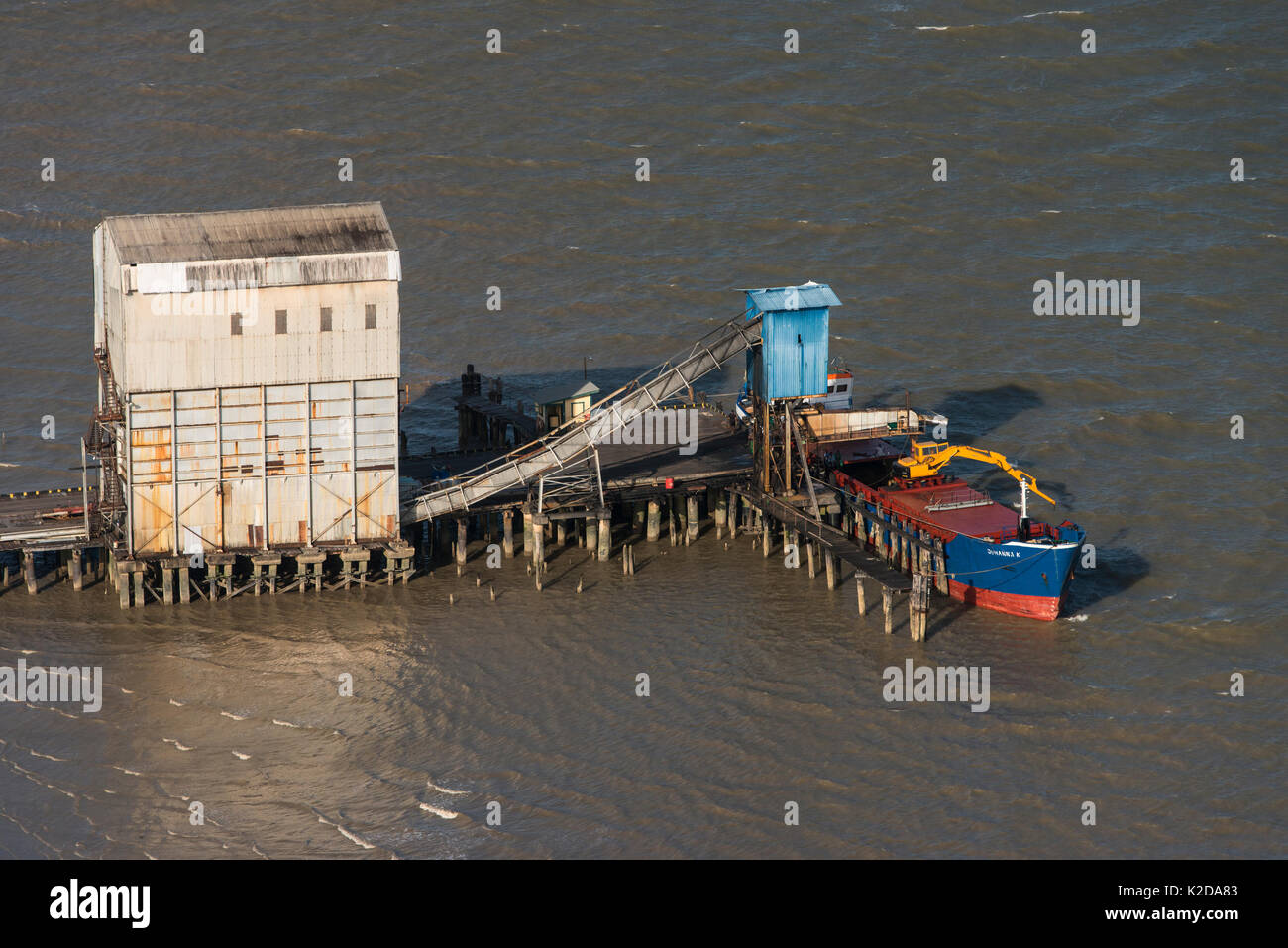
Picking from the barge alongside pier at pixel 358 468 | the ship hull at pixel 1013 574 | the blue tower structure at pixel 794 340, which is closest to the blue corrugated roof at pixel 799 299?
the blue tower structure at pixel 794 340

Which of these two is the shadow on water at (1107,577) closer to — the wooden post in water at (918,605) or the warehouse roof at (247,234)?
the wooden post in water at (918,605)

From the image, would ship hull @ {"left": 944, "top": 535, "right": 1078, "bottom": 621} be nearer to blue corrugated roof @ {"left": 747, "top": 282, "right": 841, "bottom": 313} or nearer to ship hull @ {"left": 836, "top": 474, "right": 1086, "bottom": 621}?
ship hull @ {"left": 836, "top": 474, "right": 1086, "bottom": 621}

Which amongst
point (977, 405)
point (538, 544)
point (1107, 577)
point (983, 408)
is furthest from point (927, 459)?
point (538, 544)

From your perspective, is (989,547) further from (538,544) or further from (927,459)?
(538,544)

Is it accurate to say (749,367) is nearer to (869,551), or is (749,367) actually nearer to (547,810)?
(869,551)

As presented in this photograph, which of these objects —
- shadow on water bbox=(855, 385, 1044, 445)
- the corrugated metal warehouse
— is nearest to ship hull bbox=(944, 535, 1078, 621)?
shadow on water bbox=(855, 385, 1044, 445)
